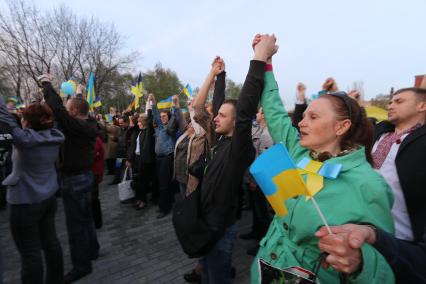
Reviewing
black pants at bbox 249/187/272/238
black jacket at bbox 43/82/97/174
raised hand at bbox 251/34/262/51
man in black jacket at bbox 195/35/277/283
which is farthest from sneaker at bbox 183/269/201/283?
raised hand at bbox 251/34/262/51

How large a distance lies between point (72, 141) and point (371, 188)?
2.83 m

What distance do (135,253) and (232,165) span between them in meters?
2.63

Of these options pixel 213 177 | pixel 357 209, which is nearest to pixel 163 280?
pixel 213 177

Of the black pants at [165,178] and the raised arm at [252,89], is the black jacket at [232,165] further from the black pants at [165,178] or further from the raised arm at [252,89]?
the black pants at [165,178]

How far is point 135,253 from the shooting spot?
357cm

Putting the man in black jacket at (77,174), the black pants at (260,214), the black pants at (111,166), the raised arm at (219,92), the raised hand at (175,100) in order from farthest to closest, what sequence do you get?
the black pants at (111,166) < the raised hand at (175,100) < the black pants at (260,214) < the man in black jacket at (77,174) < the raised arm at (219,92)

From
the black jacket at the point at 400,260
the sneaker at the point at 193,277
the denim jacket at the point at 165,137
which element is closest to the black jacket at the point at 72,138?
the sneaker at the point at 193,277

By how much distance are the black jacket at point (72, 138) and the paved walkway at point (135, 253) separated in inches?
52.1

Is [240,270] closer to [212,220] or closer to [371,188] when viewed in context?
[212,220]

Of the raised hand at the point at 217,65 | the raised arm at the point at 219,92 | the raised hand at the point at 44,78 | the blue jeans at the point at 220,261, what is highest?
the raised hand at the point at 217,65

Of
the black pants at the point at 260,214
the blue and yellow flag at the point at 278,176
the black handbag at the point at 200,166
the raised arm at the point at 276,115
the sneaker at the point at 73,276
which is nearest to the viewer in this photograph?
the blue and yellow flag at the point at 278,176

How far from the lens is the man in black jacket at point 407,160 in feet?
5.78

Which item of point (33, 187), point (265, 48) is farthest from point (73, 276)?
point (265, 48)

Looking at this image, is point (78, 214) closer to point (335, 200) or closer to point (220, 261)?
point (220, 261)
